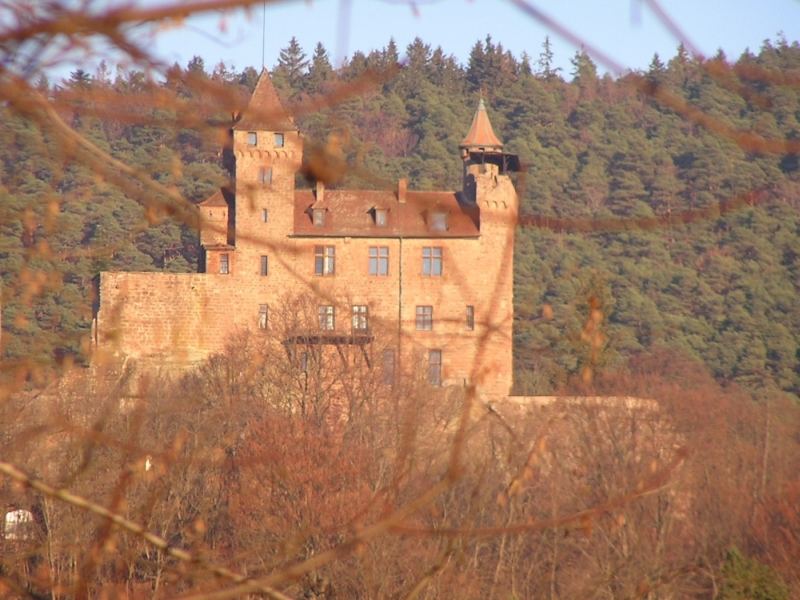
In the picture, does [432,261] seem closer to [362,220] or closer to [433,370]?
[362,220]

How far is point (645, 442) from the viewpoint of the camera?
31.0 metres

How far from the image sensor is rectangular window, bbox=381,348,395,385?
3629 centimetres

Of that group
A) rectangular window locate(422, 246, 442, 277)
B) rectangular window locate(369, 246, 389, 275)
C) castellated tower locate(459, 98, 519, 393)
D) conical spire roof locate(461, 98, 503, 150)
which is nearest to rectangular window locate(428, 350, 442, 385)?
castellated tower locate(459, 98, 519, 393)

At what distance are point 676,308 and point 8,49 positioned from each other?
188 feet

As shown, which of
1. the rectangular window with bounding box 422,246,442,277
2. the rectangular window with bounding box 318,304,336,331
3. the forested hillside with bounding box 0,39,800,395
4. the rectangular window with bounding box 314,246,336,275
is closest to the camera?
the rectangular window with bounding box 318,304,336,331

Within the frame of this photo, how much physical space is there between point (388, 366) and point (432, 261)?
10.5 feet

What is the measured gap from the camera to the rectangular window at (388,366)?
36.3 metres

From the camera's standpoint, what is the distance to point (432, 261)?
1527 inches

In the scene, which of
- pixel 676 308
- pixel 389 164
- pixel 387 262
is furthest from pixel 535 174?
pixel 387 262

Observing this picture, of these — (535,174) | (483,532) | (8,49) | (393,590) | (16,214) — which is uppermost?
(535,174)

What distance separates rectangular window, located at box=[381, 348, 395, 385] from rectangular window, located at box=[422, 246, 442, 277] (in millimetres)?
2444

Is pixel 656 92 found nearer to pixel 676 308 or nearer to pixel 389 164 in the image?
pixel 676 308

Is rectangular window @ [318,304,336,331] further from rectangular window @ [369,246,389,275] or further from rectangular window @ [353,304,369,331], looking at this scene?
rectangular window @ [369,246,389,275]

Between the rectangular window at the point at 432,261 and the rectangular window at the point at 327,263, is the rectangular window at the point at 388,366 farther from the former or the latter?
the rectangular window at the point at 327,263
